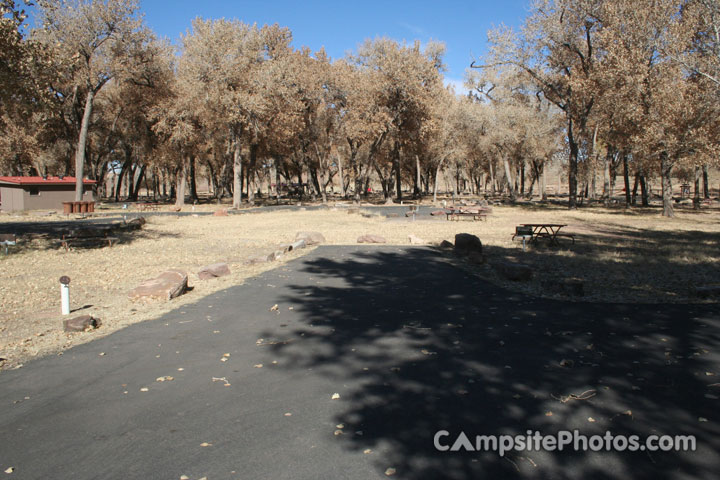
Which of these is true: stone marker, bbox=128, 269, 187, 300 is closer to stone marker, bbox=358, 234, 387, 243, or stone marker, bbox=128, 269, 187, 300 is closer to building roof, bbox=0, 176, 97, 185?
stone marker, bbox=358, 234, 387, 243

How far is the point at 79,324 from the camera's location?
6.54 m

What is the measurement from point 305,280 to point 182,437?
6.14 meters

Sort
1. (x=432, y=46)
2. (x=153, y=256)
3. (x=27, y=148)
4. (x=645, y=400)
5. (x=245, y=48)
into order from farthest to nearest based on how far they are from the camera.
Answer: (x=432, y=46) → (x=27, y=148) → (x=245, y=48) → (x=153, y=256) → (x=645, y=400)

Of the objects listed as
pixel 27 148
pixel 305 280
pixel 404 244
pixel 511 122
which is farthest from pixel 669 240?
pixel 27 148

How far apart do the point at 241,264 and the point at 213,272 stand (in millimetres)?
1508

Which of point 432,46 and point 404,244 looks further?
point 432,46

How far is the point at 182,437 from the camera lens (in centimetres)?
356

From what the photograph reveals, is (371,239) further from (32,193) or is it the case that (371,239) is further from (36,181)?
(32,193)

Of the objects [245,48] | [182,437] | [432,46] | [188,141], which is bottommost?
[182,437]

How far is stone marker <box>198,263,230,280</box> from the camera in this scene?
10203 millimetres

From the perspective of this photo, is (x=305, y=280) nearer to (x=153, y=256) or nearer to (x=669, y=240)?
(x=153, y=256)

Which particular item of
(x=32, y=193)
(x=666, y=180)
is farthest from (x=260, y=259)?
(x=32, y=193)
